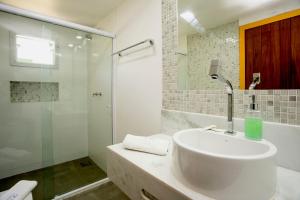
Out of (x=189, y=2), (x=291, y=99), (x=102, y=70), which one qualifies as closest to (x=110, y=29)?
(x=102, y=70)

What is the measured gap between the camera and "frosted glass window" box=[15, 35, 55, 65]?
5.82ft

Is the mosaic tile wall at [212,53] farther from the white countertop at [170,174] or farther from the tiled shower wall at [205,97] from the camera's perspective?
the white countertop at [170,174]

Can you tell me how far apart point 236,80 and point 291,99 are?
0.79ft

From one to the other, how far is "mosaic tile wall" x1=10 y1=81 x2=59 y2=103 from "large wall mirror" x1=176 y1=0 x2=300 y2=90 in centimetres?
158

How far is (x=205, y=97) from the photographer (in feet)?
3.13

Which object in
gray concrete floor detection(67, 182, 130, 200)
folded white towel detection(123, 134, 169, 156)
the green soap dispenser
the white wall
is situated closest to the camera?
the green soap dispenser

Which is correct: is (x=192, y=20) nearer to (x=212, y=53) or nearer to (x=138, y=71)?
(x=212, y=53)

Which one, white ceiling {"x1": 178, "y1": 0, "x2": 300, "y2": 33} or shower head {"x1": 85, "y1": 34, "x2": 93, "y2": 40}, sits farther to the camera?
shower head {"x1": 85, "y1": 34, "x2": 93, "y2": 40}

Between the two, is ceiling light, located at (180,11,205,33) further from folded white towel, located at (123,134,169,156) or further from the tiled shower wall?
folded white towel, located at (123,134,169,156)

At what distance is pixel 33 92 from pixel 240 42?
213cm

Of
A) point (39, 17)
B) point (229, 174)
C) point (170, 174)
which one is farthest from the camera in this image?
point (39, 17)

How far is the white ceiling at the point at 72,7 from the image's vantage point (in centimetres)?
170

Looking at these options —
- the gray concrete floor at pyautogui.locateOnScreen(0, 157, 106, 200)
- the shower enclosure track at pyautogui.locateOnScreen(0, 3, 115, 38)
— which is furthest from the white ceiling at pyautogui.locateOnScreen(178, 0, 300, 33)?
the gray concrete floor at pyautogui.locateOnScreen(0, 157, 106, 200)

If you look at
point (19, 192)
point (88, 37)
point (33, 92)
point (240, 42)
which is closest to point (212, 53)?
point (240, 42)
